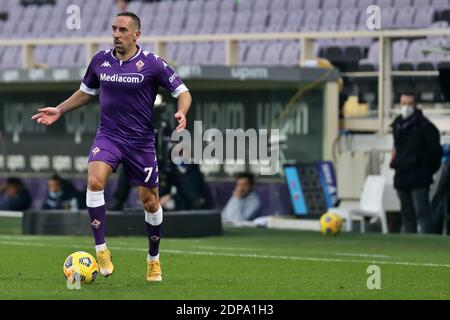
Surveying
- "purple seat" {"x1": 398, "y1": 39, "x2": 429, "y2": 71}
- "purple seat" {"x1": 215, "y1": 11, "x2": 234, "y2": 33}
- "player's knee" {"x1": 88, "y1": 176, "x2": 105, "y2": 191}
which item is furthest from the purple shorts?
"purple seat" {"x1": 215, "y1": 11, "x2": 234, "y2": 33}

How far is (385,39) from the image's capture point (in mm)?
21359

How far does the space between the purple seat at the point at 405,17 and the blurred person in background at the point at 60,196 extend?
21.6 feet

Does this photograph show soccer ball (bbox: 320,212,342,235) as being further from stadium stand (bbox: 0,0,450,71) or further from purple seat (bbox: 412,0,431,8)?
purple seat (bbox: 412,0,431,8)

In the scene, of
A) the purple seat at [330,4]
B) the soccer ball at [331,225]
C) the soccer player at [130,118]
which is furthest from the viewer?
the purple seat at [330,4]

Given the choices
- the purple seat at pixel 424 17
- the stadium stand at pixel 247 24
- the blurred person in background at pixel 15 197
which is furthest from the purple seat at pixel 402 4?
the blurred person in background at pixel 15 197

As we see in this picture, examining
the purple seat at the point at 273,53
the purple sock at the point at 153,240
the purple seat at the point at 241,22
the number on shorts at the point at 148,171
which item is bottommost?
the purple sock at the point at 153,240

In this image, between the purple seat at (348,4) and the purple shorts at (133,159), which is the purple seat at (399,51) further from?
the purple shorts at (133,159)

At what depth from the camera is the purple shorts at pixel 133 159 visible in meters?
10.8

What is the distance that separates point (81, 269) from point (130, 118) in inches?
50.9

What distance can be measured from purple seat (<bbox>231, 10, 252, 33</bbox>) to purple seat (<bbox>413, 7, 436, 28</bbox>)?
435 cm
